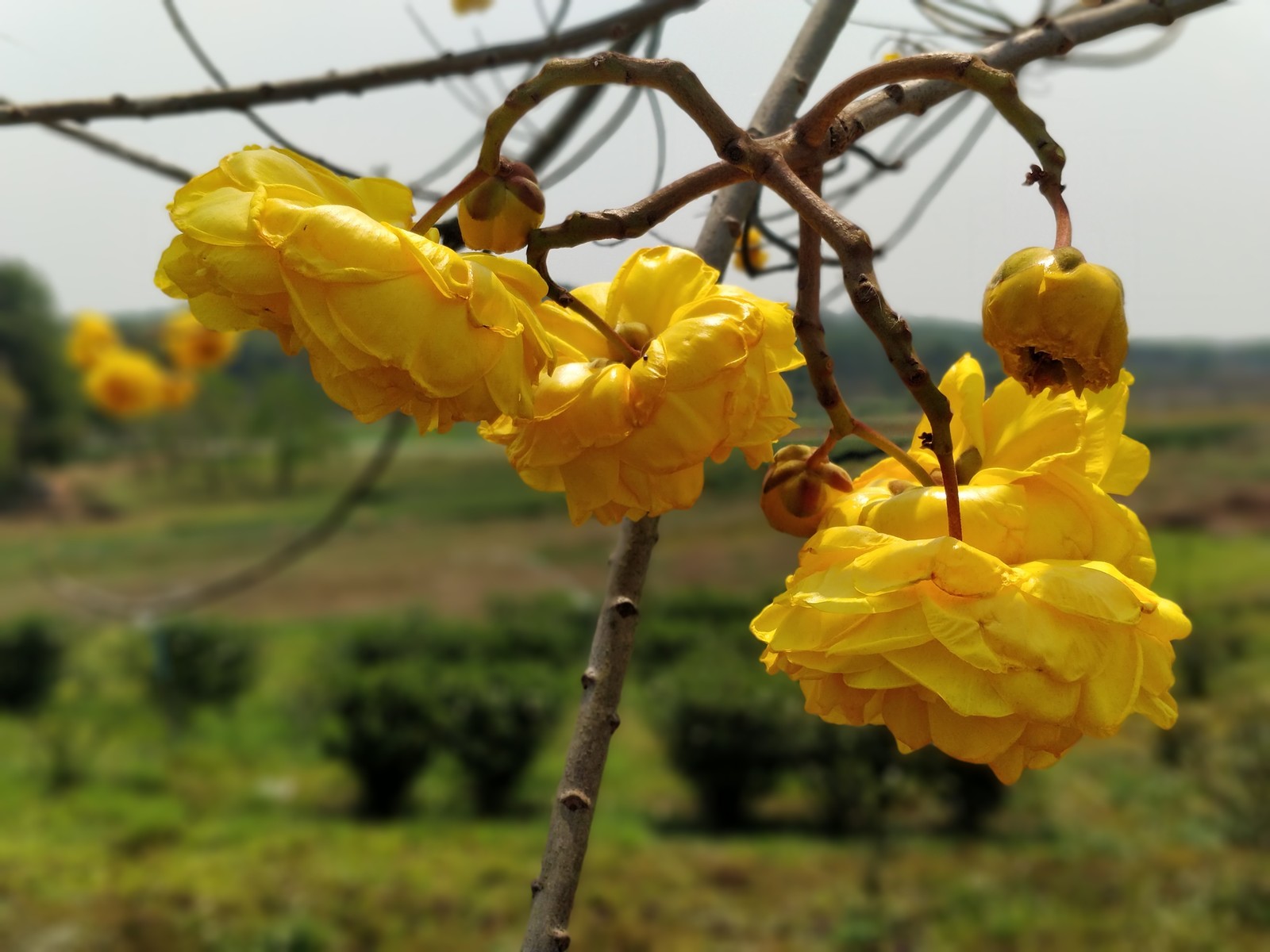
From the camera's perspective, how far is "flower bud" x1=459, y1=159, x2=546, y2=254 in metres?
0.28

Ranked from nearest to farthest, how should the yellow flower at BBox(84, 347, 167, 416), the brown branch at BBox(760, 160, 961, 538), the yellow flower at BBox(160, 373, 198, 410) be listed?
the brown branch at BBox(760, 160, 961, 538) < the yellow flower at BBox(84, 347, 167, 416) < the yellow flower at BBox(160, 373, 198, 410)

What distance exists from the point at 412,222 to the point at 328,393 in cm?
5

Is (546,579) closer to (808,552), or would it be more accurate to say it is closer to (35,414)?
(35,414)

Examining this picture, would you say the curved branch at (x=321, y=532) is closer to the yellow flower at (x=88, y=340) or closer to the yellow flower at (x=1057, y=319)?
the yellow flower at (x=1057, y=319)

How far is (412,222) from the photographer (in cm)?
28

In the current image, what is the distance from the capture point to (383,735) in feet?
12.1

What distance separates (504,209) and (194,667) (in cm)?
493

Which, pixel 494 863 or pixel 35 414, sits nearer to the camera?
pixel 494 863

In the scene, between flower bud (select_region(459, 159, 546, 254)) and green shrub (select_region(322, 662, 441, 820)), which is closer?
flower bud (select_region(459, 159, 546, 254))

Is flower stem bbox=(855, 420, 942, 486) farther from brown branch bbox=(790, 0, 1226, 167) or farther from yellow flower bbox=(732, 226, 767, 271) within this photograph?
yellow flower bbox=(732, 226, 767, 271)

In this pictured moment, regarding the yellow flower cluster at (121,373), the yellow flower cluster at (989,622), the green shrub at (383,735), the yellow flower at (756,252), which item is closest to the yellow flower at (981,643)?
the yellow flower cluster at (989,622)

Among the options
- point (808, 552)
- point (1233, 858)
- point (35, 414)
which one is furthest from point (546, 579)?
point (808, 552)

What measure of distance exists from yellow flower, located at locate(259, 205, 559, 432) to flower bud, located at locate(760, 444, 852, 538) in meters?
0.11

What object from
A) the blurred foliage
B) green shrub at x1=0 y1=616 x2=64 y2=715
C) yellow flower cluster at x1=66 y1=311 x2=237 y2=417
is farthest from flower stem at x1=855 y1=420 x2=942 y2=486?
the blurred foliage
